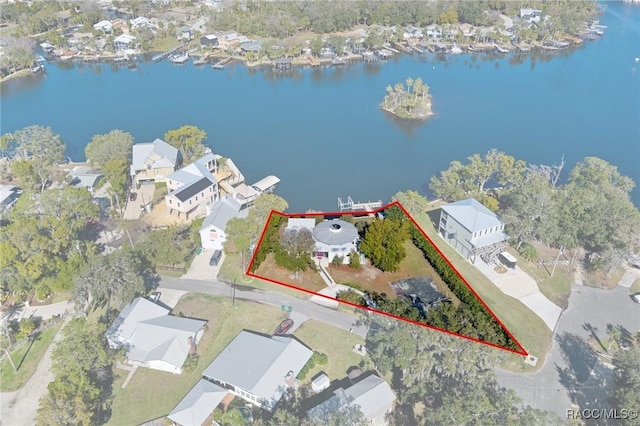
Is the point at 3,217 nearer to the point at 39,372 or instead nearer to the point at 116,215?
the point at 116,215

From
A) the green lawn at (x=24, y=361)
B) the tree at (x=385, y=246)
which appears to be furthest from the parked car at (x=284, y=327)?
the green lawn at (x=24, y=361)

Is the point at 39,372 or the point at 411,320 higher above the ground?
the point at 411,320

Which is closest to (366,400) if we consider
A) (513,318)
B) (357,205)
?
(513,318)

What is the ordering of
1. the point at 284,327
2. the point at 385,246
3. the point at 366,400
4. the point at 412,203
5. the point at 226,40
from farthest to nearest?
the point at 226,40
the point at 412,203
the point at 284,327
the point at 366,400
the point at 385,246

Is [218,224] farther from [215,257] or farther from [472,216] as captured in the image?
[472,216]

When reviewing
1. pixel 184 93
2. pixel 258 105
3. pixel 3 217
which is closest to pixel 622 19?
pixel 258 105

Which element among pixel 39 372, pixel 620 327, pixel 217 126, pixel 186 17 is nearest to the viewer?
pixel 39 372

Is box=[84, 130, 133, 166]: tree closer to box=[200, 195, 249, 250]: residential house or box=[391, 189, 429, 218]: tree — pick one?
box=[200, 195, 249, 250]: residential house

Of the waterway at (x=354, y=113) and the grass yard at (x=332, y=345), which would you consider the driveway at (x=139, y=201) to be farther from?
the grass yard at (x=332, y=345)
